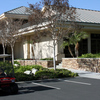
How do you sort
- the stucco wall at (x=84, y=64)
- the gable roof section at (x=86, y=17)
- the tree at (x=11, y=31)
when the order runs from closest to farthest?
the stucco wall at (x=84, y=64) < the tree at (x=11, y=31) < the gable roof section at (x=86, y=17)

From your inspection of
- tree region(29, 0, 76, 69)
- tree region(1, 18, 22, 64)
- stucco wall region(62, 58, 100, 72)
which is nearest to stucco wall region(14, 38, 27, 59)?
tree region(1, 18, 22, 64)

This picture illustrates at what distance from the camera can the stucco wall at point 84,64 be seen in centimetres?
1855

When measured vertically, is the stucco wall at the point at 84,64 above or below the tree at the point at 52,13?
below

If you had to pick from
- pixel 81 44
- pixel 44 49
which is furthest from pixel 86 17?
pixel 44 49

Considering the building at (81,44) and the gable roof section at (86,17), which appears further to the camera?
the gable roof section at (86,17)

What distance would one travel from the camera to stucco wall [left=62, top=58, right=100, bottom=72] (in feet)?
60.8

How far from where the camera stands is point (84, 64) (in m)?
19.9

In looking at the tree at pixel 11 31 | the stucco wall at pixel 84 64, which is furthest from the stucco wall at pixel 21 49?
the stucco wall at pixel 84 64

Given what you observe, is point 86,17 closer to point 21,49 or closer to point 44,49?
point 44,49

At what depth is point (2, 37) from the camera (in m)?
26.3

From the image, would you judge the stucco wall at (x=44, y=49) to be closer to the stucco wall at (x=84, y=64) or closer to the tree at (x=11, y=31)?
the tree at (x=11, y=31)

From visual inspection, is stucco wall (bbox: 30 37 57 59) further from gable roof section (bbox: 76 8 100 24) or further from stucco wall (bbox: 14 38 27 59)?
gable roof section (bbox: 76 8 100 24)

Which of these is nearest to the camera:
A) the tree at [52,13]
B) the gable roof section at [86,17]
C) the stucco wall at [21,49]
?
the tree at [52,13]

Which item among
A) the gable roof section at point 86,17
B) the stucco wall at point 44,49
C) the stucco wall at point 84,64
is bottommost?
the stucco wall at point 84,64
